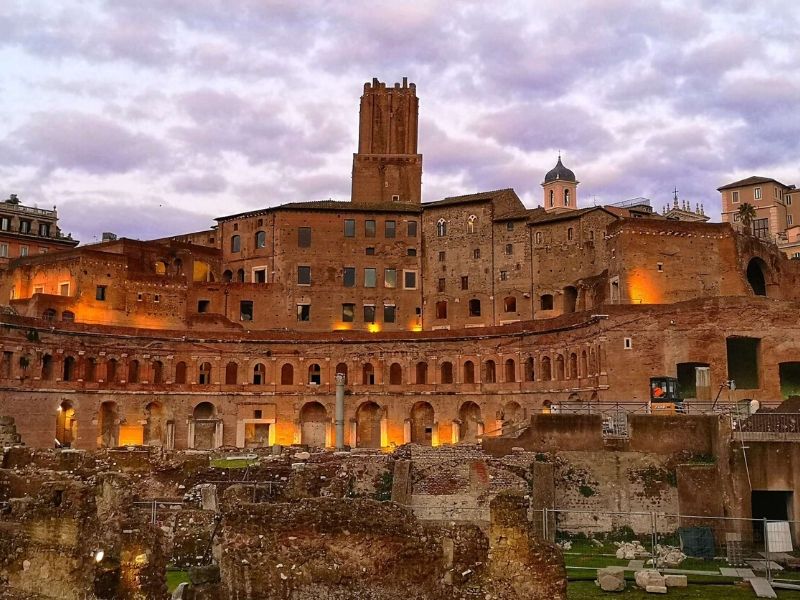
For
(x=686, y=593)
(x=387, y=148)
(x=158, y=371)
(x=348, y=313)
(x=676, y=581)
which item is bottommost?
(x=686, y=593)

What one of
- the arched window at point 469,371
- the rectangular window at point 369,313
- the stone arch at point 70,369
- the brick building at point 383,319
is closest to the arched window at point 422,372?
the brick building at point 383,319

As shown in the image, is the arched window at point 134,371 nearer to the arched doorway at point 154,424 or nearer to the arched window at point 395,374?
the arched doorway at point 154,424

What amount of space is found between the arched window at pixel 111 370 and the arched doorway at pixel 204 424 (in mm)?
5988

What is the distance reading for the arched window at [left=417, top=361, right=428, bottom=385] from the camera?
6342cm

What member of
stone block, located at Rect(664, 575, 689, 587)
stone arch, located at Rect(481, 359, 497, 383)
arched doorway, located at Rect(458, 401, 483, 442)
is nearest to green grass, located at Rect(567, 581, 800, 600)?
stone block, located at Rect(664, 575, 689, 587)

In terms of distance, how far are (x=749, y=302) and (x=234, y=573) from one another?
3506cm

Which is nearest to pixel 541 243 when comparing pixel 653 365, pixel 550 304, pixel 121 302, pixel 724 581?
pixel 550 304

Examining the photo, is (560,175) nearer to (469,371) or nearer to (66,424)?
(469,371)

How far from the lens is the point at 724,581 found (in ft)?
77.6

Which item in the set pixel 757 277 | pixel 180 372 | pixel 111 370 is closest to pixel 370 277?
pixel 180 372

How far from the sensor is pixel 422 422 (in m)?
63.5

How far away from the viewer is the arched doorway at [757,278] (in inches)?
2402

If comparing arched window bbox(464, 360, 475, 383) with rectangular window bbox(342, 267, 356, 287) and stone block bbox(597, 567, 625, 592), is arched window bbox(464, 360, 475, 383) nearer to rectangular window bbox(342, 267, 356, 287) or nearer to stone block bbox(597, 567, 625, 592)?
rectangular window bbox(342, 267, 356, 287)

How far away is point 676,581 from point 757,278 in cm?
4391
